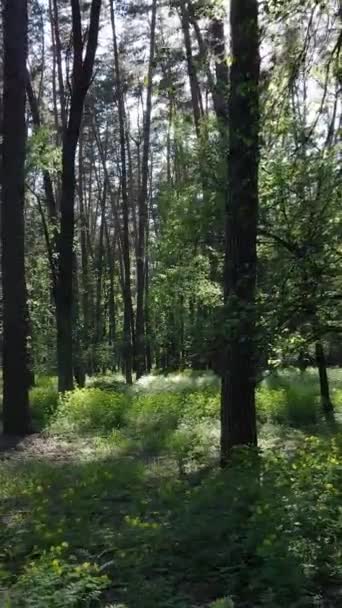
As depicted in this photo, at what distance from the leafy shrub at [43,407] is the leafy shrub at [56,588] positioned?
8.16 metres

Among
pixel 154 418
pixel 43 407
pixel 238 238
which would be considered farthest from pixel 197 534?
pixel 43 407

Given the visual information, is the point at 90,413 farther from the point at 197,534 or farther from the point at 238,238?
the point at 197,534

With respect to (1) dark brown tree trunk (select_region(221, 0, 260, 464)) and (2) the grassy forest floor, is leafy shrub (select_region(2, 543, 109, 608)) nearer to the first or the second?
(2) the grassy forest floor

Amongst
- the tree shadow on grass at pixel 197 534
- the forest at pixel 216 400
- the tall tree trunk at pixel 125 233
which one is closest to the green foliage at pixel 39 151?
the forest at pixel 216 400

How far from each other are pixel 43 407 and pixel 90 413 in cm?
161

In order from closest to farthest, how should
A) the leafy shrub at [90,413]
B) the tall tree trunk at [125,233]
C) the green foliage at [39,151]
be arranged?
the leafy shrub at [90,413], the green foliage at [39,151], the tall tree trunk at [125,233]

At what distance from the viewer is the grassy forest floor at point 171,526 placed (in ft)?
13.1

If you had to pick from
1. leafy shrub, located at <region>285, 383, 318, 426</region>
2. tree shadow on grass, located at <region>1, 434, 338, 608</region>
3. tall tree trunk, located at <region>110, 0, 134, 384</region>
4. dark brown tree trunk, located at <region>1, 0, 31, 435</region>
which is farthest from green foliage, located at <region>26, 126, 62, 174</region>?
tall tree trunk, located at <region>110, 0, 134, 384</region>

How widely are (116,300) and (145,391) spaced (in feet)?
114

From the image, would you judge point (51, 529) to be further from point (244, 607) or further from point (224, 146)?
point (224, 146)

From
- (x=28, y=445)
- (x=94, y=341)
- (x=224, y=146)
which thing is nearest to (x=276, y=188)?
(x=224, y=146)

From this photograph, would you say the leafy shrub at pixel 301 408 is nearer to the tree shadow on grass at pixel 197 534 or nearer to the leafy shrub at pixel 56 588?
the tree shadow on grass at pixel 197 534

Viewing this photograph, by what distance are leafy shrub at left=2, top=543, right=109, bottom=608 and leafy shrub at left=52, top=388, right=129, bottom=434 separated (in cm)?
712

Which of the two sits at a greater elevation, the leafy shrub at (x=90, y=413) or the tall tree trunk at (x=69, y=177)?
the tall tree trunk at (x=69, y=177)
